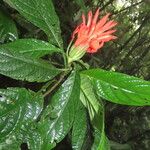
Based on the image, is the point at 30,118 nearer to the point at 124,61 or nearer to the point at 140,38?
the point at 124,61

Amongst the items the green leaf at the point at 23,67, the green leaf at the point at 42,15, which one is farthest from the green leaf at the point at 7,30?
the green leaf at the point at 23,67

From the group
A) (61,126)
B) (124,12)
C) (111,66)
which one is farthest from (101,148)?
(124,12)

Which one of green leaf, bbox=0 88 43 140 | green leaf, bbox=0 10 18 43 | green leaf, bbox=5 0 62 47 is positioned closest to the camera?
green leaf, bbox=0 88 43 140

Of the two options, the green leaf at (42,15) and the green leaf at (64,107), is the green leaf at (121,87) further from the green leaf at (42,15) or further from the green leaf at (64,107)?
the green leaf at (42,15)

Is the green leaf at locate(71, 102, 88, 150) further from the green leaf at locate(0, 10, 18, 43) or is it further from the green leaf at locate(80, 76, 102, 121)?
the green leaf at locate(0, 10, 18, 43)

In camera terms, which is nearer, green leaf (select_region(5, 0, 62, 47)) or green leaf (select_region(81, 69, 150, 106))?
green leaf (select_region(81, 69, 150, 106))

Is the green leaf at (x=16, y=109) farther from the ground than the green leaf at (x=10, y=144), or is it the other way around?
the green leaf at (x=16, y=109)

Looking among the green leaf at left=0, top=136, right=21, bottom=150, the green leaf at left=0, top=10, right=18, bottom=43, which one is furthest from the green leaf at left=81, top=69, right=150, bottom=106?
the green leaf at left=0, top=10, right=18, bottom=43
